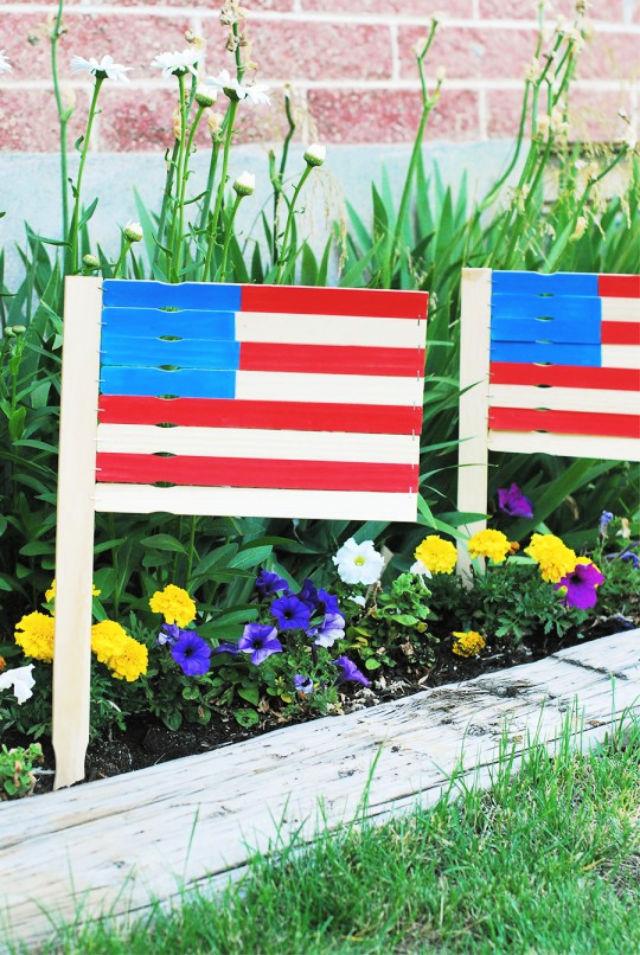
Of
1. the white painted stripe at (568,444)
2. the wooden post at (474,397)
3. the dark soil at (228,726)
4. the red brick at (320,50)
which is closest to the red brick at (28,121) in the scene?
the red brick at (320,50)

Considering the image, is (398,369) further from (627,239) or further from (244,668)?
(627,239)

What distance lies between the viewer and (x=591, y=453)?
276 centimetres

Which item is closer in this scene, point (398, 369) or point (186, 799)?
point (186, 799)

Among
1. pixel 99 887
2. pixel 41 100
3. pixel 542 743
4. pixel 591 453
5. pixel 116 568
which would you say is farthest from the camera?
pixel 41 100

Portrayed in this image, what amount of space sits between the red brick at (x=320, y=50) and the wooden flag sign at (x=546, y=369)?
1.31 m

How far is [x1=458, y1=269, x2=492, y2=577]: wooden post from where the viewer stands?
278 cm

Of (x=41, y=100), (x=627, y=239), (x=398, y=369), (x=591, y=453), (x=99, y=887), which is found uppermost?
(x=41, y=100)

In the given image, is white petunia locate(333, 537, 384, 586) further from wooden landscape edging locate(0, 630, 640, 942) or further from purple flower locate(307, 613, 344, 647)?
wooden landscape edging locate(0, 630, 640, 942)

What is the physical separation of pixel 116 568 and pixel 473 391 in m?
0.98

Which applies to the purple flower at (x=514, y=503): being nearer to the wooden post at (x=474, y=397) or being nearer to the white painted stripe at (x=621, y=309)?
the wooden post at (x=474, y=397)

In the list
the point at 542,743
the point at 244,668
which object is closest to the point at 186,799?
the point at 244,668

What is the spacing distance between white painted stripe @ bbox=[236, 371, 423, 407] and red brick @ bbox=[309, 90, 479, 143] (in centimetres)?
175

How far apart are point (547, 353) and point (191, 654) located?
113cm

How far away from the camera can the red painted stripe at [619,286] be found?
2.69 m
